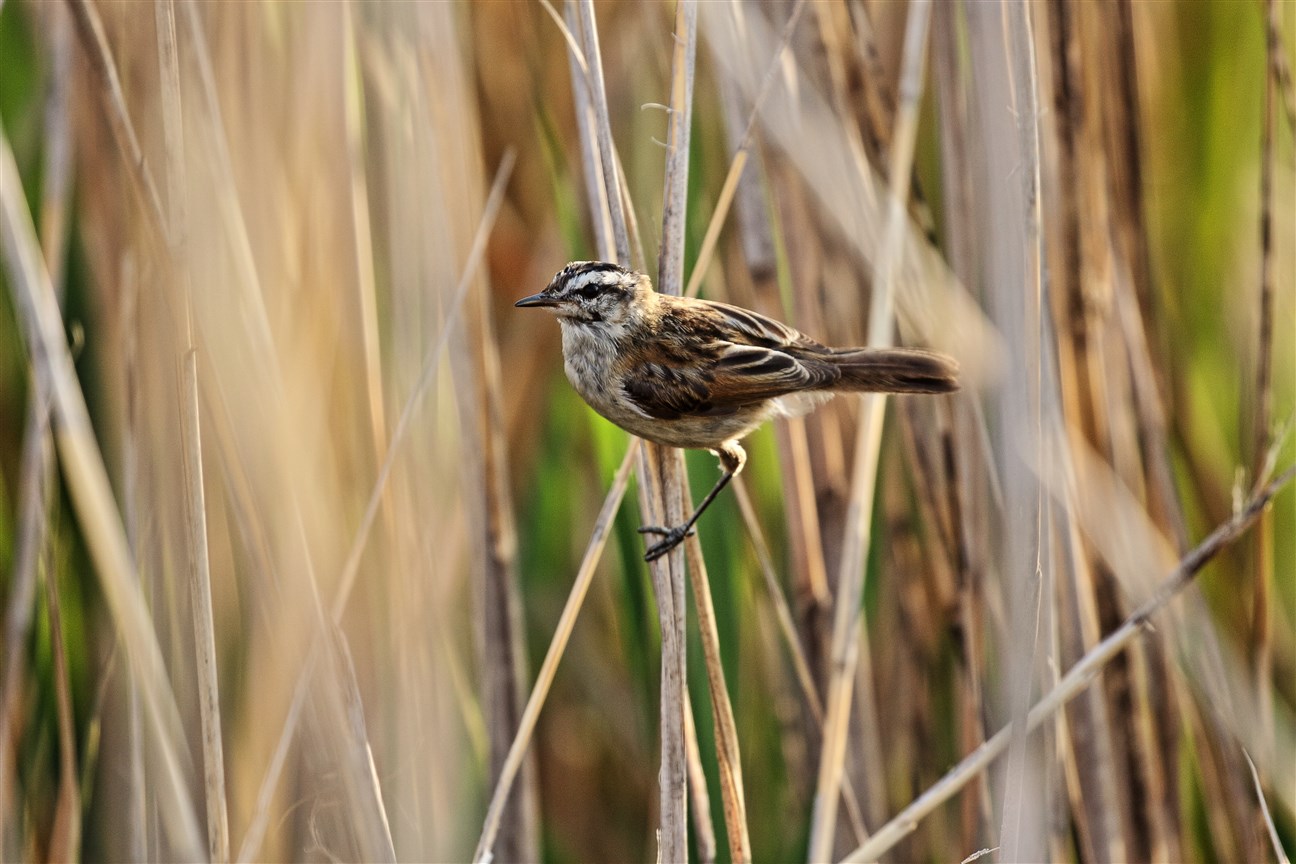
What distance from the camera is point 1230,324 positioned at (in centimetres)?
299

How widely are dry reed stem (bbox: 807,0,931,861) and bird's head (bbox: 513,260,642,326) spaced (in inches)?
18.7

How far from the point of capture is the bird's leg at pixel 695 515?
1.87m

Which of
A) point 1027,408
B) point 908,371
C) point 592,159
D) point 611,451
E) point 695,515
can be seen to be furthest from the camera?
point 611,451

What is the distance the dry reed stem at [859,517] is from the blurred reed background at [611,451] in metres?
0.03

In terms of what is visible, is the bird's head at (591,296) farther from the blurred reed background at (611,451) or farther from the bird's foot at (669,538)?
the bird's foot at (669,538)

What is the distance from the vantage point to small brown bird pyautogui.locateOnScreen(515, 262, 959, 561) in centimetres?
220

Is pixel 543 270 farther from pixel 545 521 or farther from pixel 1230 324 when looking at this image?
pixel 1230 324

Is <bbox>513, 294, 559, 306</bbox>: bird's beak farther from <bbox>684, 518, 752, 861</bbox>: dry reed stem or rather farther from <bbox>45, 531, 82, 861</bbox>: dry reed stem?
<bbox>45, 531, 82, 861</bbox>: dry reed stem

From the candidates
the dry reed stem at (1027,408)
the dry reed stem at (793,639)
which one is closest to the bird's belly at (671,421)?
the dry reed stem at (793,639)

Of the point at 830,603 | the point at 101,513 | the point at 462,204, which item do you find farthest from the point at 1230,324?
the point at 101,513

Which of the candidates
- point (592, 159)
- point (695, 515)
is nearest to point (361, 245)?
point (592, 159)

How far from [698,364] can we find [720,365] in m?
0.05

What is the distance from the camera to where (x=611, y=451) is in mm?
2596

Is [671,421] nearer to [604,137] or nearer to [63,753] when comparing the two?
[604,137]
